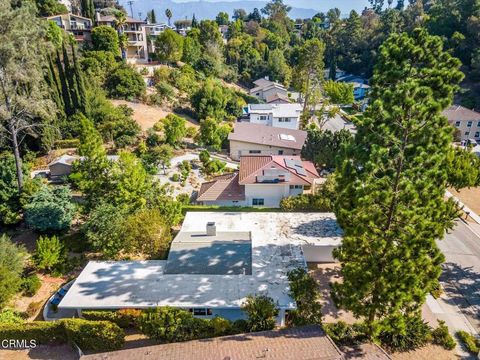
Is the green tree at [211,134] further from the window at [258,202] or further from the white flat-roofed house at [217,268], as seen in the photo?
the white flat-roofed house at [217,268]

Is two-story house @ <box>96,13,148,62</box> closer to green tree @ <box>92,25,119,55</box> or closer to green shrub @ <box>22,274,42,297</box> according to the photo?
green tree @ <box>92,25,119,55</box>

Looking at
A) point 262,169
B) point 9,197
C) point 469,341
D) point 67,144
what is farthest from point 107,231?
point 67,144

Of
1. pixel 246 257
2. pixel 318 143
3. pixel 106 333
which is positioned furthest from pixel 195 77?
pixel 106 333

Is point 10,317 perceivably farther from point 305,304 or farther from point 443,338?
point 443,338

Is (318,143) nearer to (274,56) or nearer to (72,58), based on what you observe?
(72,58)

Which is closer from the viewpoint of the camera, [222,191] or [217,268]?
[217,268]

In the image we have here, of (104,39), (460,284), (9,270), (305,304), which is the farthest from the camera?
(104,39)

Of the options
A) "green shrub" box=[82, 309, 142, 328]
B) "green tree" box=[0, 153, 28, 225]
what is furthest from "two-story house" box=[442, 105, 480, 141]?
"green tree" box=[0, 153, 28, 225]

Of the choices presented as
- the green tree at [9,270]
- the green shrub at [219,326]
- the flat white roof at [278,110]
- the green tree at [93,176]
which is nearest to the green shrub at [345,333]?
the green shrub at [219,326]
